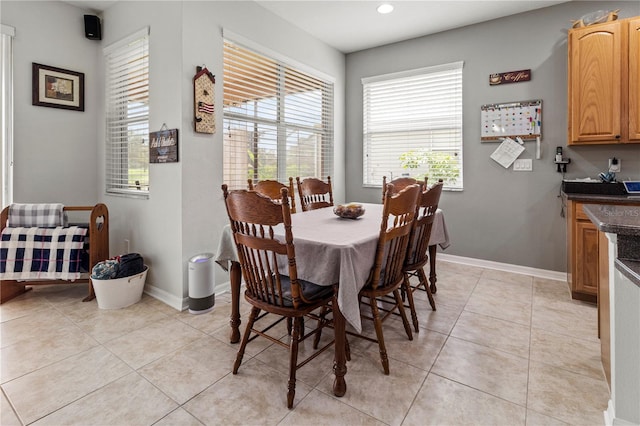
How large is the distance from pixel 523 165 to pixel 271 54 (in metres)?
2.95

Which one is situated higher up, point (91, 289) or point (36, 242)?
point (36, 242)

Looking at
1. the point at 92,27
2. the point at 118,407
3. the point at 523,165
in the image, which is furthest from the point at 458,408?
the point at 92,27

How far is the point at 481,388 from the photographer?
1727 mm

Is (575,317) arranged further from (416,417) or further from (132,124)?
(132,124)

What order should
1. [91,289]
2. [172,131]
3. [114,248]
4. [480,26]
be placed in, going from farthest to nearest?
[480,26]
[114,248]
[91,289]
[172,131]

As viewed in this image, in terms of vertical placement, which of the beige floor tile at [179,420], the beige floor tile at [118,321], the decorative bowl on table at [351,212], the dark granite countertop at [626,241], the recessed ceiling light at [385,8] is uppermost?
the recessed ceiling light at [385,8]

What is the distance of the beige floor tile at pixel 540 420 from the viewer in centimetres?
148

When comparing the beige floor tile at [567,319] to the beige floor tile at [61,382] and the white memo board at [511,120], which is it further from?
the beige floor tile at [61,382]

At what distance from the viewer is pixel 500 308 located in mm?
2730

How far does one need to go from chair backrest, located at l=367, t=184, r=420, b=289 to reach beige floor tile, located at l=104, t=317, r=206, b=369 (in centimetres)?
135

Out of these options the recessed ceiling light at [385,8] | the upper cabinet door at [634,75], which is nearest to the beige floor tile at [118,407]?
the recessed ceiling light at [385,8]

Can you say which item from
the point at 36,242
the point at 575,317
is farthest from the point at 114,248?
the point at 575,317

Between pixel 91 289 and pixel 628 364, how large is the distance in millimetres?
3605

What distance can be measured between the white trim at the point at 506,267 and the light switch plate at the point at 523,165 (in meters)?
1.07
